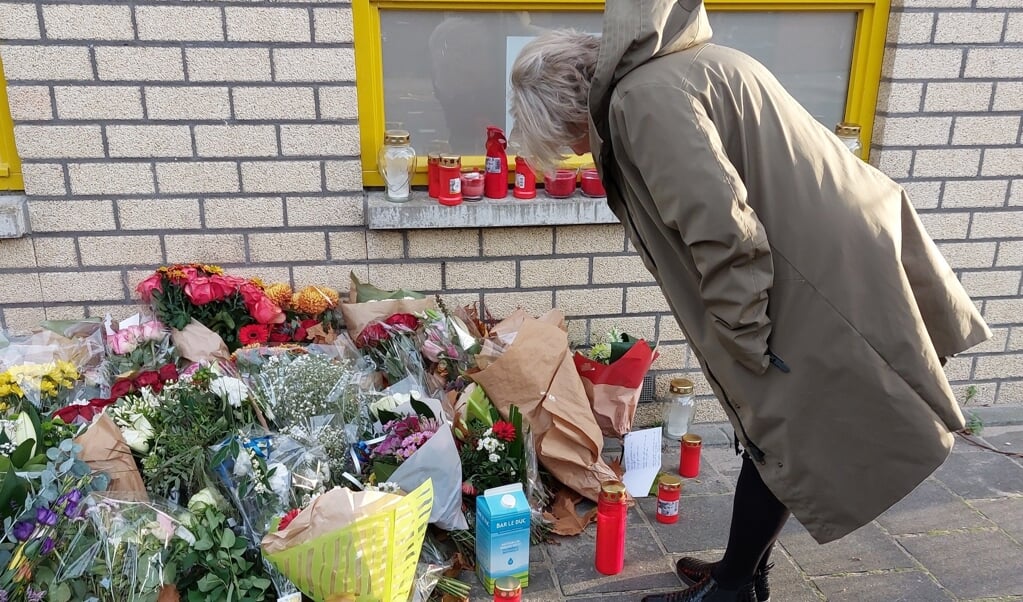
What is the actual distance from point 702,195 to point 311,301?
186cm

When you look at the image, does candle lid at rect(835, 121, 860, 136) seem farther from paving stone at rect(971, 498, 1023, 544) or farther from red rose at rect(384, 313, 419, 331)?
red rose at rect(384, 313, 419, 331)

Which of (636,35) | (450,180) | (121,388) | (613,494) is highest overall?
(636,35)

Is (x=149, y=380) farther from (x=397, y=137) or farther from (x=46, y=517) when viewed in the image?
(x=397, y=137)

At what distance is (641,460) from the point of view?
10.2 feet

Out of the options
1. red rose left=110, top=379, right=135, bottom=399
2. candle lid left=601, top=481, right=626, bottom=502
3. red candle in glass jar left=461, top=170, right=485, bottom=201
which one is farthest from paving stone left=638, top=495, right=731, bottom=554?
red rose left=110, top=379, right=135, bottom=399

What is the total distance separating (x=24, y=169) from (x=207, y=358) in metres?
1.00

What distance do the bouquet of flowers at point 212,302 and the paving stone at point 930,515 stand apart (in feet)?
7.95

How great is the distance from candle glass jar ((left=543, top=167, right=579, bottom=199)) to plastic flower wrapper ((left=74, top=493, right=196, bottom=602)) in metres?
1.87

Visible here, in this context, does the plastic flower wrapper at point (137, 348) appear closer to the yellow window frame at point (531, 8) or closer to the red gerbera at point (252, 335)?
the red gerbera at point (252, 335)

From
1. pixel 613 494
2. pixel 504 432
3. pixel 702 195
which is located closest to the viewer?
pixel 702 195

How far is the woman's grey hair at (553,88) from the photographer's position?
6.51 ft

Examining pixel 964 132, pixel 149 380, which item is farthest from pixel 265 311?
pixel 964 132

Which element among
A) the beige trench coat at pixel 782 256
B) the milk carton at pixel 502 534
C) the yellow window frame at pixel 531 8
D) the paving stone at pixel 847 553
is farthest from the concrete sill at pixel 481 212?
the paving stone at pixel 847 553

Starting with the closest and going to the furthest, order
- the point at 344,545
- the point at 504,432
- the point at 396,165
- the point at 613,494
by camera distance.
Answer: the point at 344,545 < the point at 613,494 < the point at 504,432 < the point at 396,165
